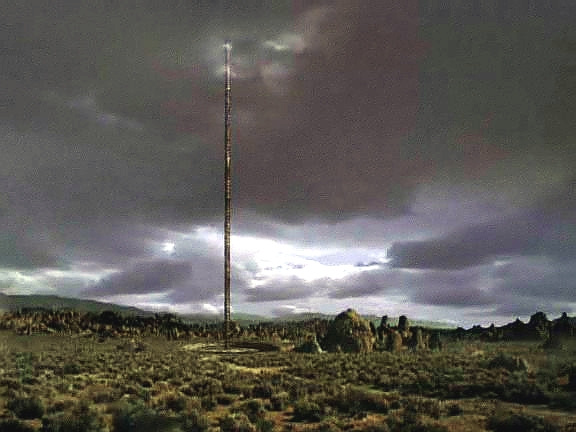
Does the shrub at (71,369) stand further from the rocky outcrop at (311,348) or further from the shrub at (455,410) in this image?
the shrub at (455,410)

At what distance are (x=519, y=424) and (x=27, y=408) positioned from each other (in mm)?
15321

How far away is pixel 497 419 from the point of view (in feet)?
57.3

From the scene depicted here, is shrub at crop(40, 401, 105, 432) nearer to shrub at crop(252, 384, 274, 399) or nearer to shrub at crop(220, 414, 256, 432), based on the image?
shrub at crop(220, 414, 256, 432)

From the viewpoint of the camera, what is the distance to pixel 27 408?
19.7 meters

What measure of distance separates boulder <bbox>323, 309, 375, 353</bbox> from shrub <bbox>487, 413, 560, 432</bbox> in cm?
4249

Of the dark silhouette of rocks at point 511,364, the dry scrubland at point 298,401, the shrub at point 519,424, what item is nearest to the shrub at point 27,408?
the dry scrubland at point 298,401

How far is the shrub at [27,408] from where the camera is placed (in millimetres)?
19375

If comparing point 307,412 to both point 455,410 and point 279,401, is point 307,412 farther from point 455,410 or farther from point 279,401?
point 455,410

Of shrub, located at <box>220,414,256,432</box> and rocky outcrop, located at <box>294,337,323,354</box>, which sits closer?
shrub, located at <box>220,414,256,432</box>

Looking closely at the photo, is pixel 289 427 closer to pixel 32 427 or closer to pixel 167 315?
pixel 32 427

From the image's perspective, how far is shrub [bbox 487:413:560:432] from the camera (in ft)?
55.2

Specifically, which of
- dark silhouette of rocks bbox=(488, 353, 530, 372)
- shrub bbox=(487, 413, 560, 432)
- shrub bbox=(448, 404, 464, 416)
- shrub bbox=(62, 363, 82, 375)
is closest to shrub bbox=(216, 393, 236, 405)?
shrub bbox=(448, 404, 464, 416)

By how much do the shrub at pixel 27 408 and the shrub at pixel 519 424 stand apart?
1405cm

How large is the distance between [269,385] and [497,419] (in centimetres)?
A: 1115
